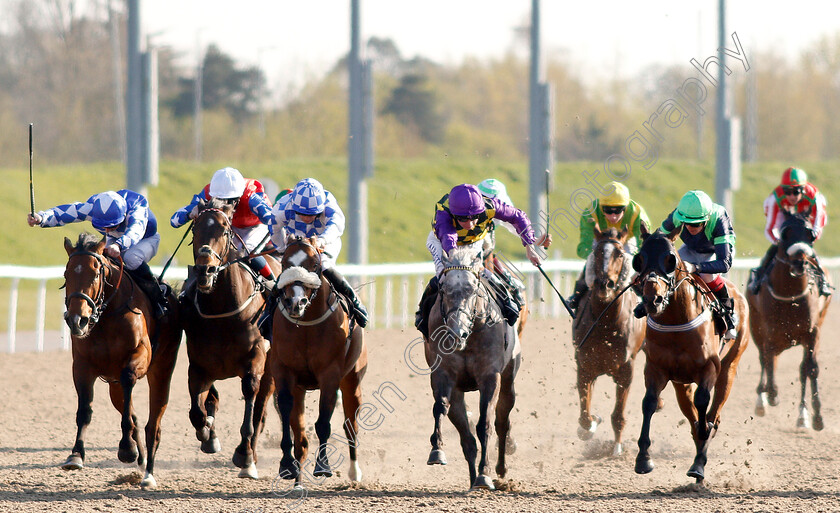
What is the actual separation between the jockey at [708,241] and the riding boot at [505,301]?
995mm

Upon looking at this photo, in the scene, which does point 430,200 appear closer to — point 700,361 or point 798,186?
point 798,186

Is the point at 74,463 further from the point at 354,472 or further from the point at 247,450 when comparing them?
the point at 354,472

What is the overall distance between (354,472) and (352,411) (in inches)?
13.8

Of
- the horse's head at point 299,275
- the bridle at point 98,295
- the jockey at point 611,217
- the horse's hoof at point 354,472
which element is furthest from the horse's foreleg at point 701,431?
the bridle at point 98,295

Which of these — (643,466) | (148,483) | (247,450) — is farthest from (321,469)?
(643,466)

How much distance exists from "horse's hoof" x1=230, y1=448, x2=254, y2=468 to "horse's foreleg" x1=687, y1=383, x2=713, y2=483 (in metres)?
2.51

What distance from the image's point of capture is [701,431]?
21.0ft

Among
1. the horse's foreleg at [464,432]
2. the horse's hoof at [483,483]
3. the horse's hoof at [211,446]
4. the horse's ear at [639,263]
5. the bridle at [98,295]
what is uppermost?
the horse's ear at [639,263]

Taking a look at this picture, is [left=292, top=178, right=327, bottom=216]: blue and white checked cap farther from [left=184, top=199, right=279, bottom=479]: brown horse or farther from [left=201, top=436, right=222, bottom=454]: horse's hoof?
[left=201, top=436, right=222, bottom=454]: horse's hoof

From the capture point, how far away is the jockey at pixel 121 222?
6.80m

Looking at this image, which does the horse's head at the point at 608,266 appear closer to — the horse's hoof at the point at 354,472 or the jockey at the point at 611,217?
the jockey at the point at 611,217

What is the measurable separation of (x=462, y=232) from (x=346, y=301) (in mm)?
755

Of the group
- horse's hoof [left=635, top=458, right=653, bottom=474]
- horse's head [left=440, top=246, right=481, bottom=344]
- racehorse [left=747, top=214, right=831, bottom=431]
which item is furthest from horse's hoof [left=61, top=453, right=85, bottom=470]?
racehorse [left=747, top=214, right=831, bottom=431]

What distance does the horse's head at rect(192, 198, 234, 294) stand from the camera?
6285 millimetres
